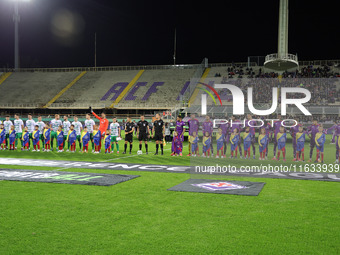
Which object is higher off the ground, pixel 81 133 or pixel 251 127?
pixel 251 127

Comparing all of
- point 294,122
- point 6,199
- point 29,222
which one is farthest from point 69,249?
point 294,122

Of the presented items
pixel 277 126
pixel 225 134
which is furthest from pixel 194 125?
pixel 277 126

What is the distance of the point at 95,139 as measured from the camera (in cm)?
1620

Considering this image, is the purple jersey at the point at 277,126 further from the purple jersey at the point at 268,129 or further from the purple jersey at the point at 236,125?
the purple jersey at the point at 236,125

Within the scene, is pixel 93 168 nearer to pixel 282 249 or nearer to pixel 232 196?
pixel 232 196

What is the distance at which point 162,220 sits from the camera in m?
5.45

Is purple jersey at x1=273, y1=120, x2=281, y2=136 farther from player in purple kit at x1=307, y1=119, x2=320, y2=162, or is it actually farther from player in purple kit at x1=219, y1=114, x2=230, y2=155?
player in purple kit at x1=219, y1=114, x2=230, y2=155

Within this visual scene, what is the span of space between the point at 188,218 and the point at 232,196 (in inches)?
72.5

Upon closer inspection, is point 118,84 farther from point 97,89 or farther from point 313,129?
point 313,129

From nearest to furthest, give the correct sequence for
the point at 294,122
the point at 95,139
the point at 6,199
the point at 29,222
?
the point at 29,222
the point at 6,199
the point at 294,122
the point at 95,139

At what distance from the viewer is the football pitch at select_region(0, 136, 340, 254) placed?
434cm

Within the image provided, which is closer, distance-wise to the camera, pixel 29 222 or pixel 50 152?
pixel 29 222

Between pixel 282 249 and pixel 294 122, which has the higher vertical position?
Answer: pixel 294 122

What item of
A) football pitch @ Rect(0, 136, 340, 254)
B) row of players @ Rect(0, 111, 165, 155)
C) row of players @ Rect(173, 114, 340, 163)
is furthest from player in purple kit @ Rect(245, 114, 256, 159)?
football pitch @ Rect(0, 136, 340, 254)
